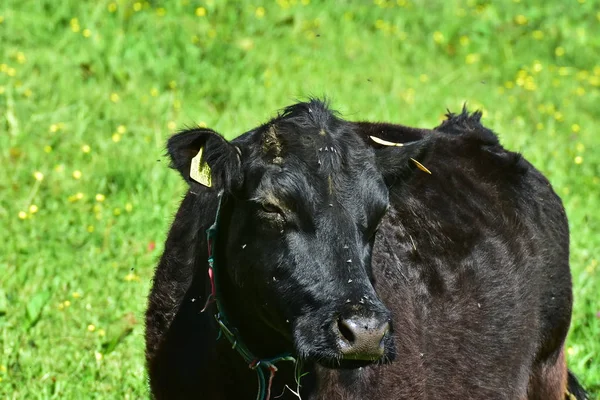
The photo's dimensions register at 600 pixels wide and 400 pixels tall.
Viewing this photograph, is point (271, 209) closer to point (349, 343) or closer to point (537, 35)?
point (349, 343)

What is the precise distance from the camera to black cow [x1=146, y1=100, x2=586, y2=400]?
3.90 meters

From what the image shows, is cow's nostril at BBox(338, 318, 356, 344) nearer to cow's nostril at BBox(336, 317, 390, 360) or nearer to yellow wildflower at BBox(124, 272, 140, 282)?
cow's nostril at BBox(336, 317, 390, 360)

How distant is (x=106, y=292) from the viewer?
6668mm

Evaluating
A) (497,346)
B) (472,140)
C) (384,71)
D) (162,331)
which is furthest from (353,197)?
(384,71)

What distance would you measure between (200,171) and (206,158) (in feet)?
0.19

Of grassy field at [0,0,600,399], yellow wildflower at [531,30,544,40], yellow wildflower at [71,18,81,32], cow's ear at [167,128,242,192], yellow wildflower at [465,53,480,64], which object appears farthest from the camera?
yellow wildflower at [531,30,544,40]

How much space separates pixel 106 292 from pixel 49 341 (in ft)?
2.12

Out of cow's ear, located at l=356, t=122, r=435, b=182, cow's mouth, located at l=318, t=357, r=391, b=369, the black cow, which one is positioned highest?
cow's ear, located at l=356, t=122, r=435, b=182

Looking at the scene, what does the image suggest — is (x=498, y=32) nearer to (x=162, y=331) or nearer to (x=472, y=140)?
(x=472, y=140)

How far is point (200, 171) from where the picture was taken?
4.12 meters

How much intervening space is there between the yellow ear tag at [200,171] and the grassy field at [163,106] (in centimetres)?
80

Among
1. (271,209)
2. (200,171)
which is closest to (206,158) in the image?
(200,171)

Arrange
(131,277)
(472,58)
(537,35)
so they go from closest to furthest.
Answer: (131,277) < (472,58) < (537,35)

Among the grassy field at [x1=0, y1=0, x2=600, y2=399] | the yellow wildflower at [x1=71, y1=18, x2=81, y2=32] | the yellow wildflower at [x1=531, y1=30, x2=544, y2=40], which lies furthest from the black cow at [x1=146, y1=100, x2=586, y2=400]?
the yellow wildflower at [x1=531, y1=30, x2=544, y2=40]
